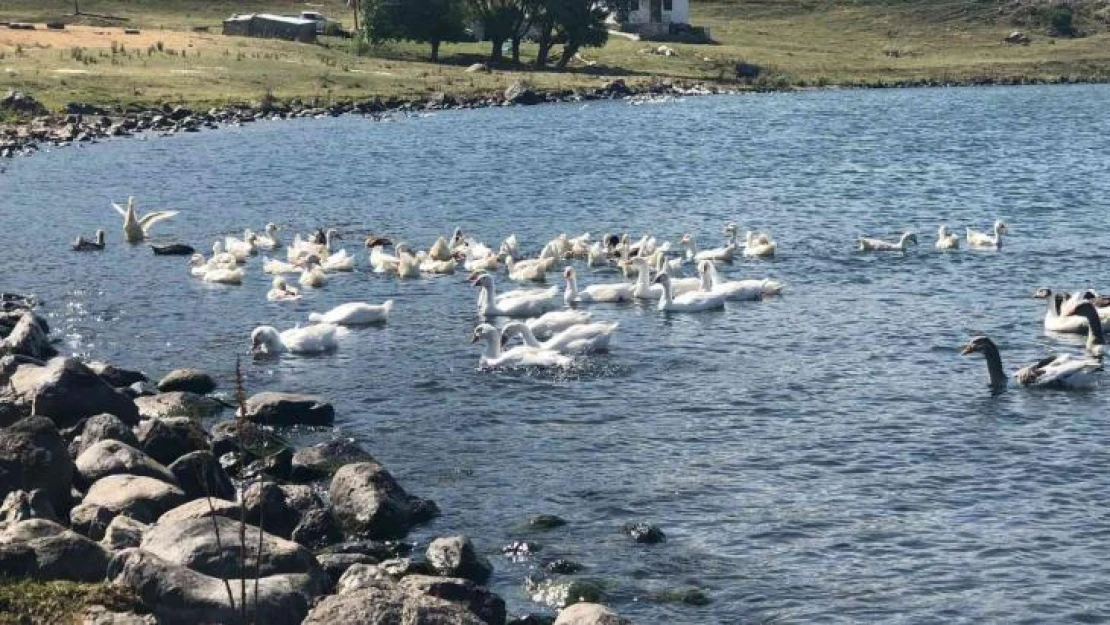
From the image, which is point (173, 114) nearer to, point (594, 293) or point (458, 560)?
point (594, 293)

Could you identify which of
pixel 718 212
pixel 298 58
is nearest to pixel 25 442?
pixel 718 212

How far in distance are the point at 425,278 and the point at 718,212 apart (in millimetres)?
14421

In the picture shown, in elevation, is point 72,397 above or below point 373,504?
above

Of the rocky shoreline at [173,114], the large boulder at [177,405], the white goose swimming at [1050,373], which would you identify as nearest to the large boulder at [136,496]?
the large boulder at [177,405]

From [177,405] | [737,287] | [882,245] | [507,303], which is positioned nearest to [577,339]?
[507,303]

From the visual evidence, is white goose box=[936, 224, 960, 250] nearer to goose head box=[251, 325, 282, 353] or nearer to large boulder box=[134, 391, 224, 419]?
goose head box=[251, 325, 282, 353]

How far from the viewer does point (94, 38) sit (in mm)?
97438

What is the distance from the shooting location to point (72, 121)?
229 feet

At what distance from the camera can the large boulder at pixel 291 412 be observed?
898 inches

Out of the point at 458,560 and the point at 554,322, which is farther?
the point at 554,322

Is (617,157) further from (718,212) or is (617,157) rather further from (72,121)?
(72,121)

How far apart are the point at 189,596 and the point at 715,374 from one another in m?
13.6

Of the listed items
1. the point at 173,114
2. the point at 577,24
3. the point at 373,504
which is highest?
the point at 577,24

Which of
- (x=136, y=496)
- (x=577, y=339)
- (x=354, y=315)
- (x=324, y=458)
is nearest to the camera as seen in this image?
(x=136, y=496)
